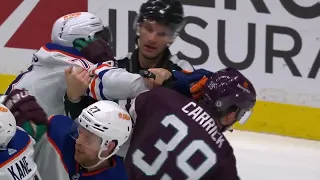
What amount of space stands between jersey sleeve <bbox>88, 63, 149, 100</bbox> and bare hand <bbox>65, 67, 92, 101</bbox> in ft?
0.06

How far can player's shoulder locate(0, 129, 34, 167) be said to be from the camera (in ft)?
6.41

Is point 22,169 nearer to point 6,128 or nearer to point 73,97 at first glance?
point 6,128

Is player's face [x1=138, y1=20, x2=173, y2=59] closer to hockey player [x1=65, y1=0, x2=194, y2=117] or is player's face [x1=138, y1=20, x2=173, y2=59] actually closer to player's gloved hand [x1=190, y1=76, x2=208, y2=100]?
hockey player [x1=65, y1=0, x2=194, y2=117]

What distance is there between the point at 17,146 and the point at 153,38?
0.85 metres

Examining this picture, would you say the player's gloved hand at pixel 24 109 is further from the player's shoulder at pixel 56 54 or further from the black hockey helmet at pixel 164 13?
the black hockey helmet at pixel 164 13

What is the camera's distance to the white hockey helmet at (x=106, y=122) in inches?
88.9

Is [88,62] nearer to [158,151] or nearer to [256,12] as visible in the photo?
[158,151]

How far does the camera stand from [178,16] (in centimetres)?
279

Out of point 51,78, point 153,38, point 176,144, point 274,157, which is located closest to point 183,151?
point 176,144

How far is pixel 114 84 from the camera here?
246 cm

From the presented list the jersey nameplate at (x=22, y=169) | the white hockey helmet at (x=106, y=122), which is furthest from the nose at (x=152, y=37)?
the jersey nameplate at (x=22, y=169)

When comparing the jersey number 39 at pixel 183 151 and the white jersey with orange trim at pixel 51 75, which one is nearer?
the jersey number 39 at pixel 183 151

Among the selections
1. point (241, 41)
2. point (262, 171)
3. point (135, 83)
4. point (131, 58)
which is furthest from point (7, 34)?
point (135, 83)

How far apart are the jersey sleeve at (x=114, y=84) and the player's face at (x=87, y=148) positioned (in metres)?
0.23
